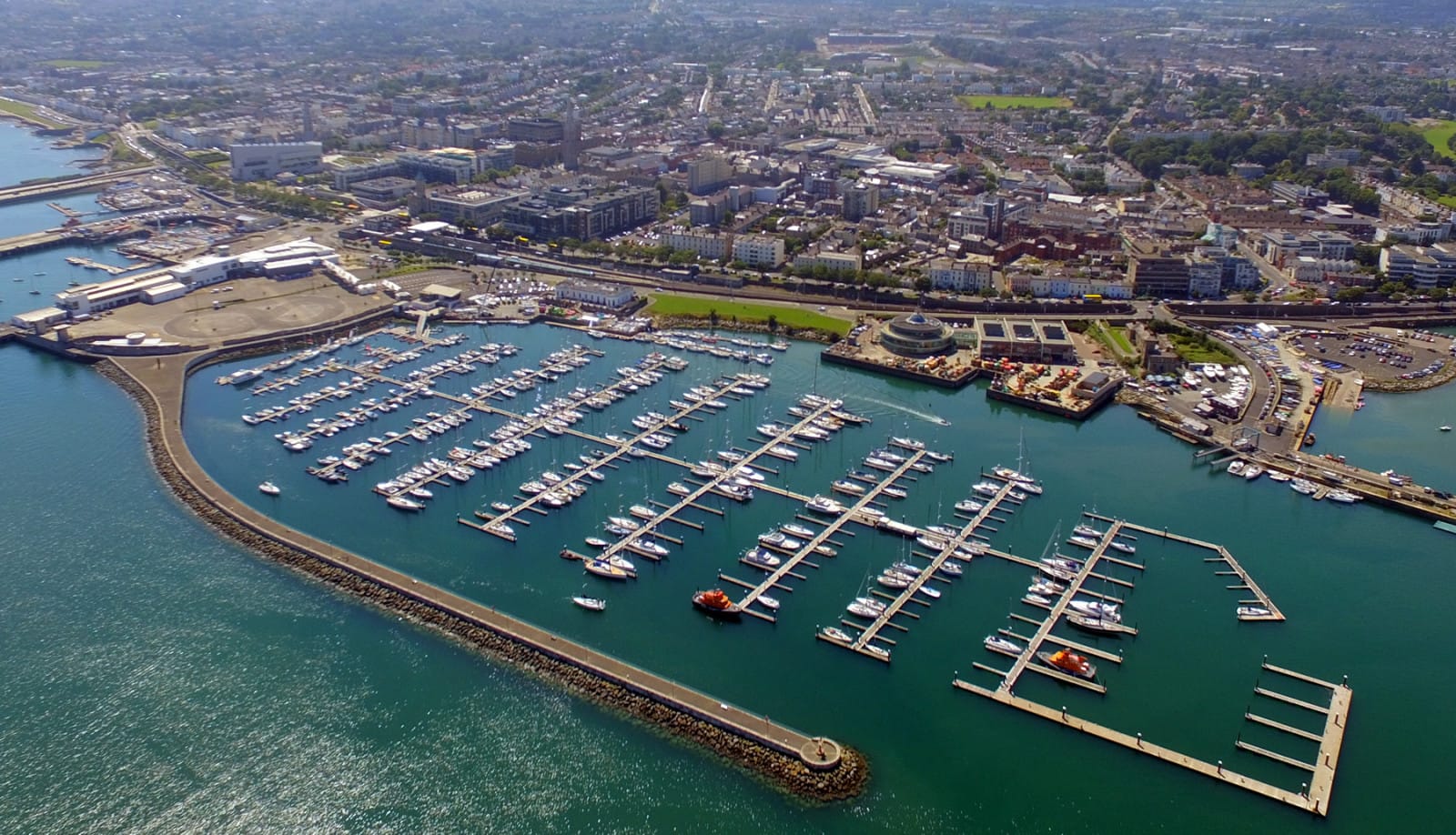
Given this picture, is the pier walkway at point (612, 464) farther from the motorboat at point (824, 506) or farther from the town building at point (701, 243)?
the town building at point (701, 243)

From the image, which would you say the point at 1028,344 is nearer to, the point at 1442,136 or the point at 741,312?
the point at 741,312

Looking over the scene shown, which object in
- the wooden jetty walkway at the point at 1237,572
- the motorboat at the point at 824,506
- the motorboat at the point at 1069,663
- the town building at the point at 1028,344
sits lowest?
the wooden jetty walkway at the point at 1237,572

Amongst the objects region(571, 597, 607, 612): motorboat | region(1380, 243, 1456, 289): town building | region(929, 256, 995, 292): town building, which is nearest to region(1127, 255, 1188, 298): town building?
region(929, 256, 995, 292): town building

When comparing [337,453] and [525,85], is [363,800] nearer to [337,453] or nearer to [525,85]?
[337,453]

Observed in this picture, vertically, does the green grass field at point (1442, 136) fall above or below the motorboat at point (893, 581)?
below

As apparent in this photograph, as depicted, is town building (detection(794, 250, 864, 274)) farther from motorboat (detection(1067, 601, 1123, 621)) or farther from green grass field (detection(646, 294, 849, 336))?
motorboat (detection(1067, 601, 1123, 621))

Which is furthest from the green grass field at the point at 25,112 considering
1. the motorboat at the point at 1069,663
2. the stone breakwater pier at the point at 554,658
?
the motorboat at the point at 1069,663
